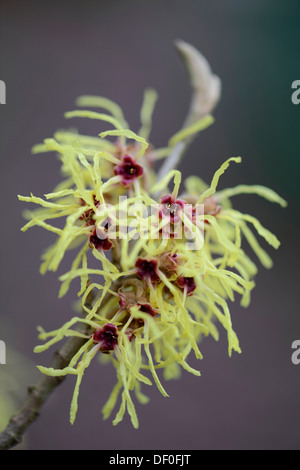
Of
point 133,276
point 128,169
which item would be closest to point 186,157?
point 128,169

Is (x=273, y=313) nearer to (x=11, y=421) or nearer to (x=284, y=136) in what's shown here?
(x=284, y=136)

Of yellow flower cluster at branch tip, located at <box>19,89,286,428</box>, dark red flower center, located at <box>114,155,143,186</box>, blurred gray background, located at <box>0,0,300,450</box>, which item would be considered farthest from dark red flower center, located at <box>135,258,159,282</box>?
blurred gray background, located at <box>0,0,300,450</box>

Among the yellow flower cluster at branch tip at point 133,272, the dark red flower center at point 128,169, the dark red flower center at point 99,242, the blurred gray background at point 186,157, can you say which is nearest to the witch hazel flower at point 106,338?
the yellow flower cluster at branch tip at point 133,272

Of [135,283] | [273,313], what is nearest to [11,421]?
[135,283]

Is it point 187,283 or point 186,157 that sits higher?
point 186,157

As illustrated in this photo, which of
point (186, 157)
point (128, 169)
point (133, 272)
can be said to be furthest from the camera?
point (186, 157)

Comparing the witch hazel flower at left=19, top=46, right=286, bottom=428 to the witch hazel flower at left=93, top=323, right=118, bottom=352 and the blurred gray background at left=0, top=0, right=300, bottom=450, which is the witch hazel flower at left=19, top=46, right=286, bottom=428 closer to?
the witch hazel flower at left=93, top=323, right=118, bottom=352

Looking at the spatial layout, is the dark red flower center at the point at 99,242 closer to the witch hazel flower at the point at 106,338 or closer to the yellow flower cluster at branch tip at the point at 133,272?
the yellow flower cluster at branch tip at the point at 133,272

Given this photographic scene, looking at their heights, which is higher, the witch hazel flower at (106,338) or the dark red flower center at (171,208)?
the dark red flower center at (171,208)

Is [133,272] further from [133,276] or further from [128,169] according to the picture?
[128,169]
